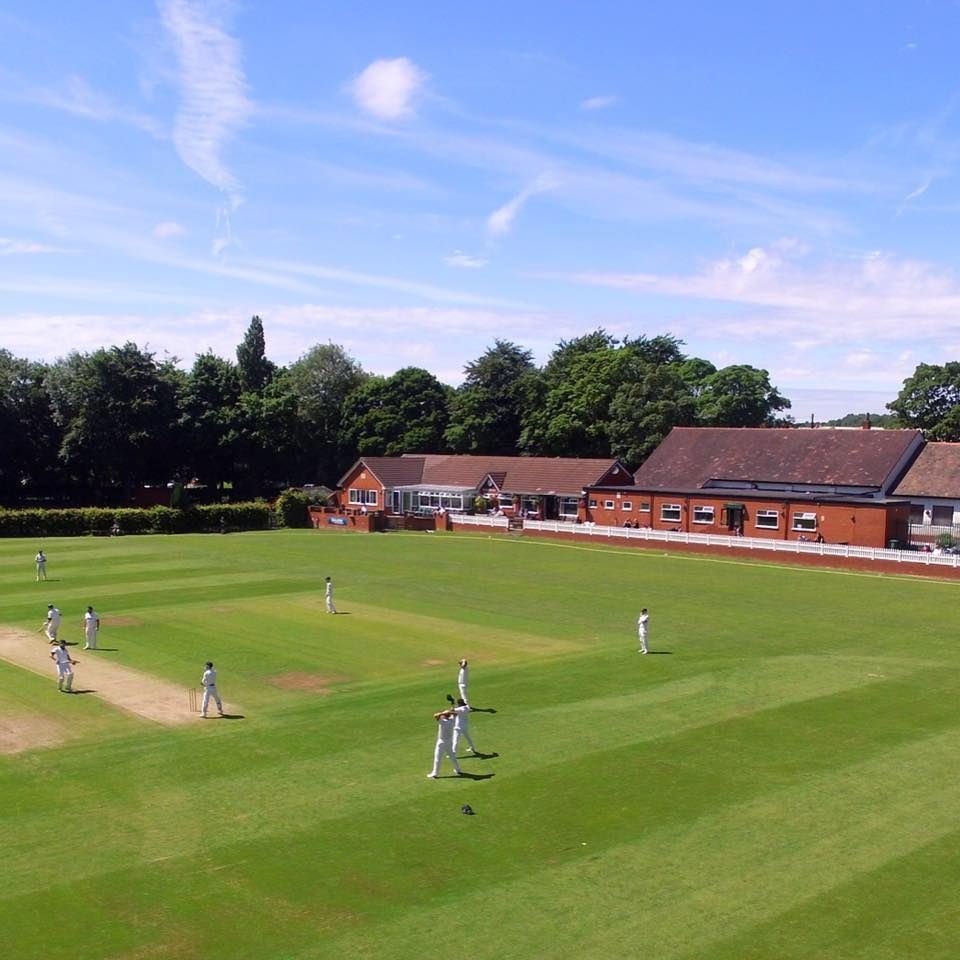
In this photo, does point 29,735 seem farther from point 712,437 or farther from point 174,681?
point 712,437

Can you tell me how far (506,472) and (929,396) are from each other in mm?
40192

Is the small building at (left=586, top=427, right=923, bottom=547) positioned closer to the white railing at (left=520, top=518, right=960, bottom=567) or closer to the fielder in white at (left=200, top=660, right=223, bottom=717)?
the white railing at (left=520, top=518, right=960, bottom=567)

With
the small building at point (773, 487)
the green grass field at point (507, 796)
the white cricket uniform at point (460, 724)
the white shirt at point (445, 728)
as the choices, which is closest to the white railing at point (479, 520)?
the small building at point (773, 487)

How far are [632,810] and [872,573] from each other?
1315 inches

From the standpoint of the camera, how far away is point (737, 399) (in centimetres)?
9456

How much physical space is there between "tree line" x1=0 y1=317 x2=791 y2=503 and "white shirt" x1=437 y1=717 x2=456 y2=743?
62.9 meters

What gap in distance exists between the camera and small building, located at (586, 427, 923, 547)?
2110 inches

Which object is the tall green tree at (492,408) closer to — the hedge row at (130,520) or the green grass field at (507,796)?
the hedge row at (130,520)

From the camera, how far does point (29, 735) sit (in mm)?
21234

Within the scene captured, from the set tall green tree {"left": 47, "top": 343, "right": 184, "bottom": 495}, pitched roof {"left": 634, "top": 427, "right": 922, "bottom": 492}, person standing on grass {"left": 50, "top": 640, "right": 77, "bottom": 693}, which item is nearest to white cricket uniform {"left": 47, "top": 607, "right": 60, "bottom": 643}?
person standing on grass {"left": 50, "top": 640, "right": 77, "bottom": 693}

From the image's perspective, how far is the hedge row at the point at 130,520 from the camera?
212 feet

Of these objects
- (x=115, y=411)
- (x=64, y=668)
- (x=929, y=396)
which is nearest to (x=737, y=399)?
(x=929, y=396)

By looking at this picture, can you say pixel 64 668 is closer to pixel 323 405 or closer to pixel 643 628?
pixel 643 628

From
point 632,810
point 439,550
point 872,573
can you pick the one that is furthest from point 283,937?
point 439,550
